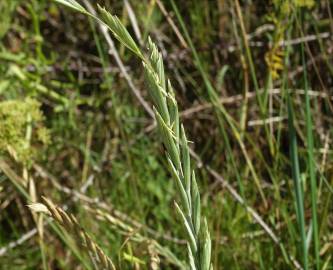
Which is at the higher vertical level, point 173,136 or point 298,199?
point 173,136

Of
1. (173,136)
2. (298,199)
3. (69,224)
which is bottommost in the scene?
(298,199)

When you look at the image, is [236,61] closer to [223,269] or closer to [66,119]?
[66,119]

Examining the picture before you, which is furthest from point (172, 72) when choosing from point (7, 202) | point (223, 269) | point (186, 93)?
point (223, 269)

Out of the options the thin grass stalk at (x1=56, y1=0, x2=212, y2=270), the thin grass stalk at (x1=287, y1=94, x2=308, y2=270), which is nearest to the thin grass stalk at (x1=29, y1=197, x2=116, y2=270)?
the thin grass stalk at (x1=56, y1=0, x2=212, y2=270)

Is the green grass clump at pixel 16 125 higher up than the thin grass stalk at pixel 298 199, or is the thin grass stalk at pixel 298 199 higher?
the green grass clump at pixel 16 125

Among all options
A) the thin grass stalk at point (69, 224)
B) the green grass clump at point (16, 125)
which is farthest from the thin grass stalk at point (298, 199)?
the green grass clump at point (16, 125)

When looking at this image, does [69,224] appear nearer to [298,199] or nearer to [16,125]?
[298,199]

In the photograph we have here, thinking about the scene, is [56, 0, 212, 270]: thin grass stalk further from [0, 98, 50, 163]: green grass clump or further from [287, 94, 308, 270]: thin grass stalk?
[0, 98, 50, 163]: green grass clump

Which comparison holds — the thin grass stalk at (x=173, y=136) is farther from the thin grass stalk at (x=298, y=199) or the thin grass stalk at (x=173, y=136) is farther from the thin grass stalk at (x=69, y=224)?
the thin grass stalk at (x=298, y=199)

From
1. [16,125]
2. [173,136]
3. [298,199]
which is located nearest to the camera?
[173,136]

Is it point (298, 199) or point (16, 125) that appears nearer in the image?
point (298, 199)

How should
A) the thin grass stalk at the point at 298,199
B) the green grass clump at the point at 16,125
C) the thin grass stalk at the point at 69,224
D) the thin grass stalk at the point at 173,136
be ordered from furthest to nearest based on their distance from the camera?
the green grass clump at the point at 16,125 < the thin grass stalk at the point at 298,199 < the thin grass stalk at the point at 69,224 < the thin grass stalk at the point at 173,136

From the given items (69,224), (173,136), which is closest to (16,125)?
(69,224)
